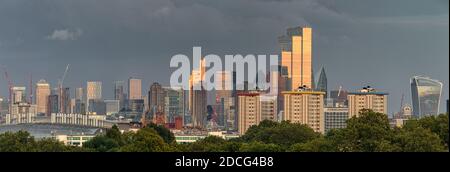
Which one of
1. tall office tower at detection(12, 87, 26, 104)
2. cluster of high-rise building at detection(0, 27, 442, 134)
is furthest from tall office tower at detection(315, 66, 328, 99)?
tall office tower at detection(12, 87, 26, 104)

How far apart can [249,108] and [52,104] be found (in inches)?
1033

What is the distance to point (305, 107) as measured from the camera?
271ft

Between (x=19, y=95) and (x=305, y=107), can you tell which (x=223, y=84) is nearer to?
(x=305, y=107)

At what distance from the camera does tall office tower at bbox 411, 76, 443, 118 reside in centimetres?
7031

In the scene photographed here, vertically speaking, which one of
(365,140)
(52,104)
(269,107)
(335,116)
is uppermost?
(52,104)

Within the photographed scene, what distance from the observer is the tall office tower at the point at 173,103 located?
9406 centimetres

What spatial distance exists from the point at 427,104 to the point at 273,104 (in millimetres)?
15868

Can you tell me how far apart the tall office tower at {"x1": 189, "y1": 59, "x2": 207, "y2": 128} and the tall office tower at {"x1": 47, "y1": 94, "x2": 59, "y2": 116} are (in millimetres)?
14733

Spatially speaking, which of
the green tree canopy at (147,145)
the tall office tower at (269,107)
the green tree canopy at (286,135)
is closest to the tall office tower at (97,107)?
the tall office tower at (269,107)

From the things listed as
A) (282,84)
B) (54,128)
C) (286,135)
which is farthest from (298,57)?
(286,135)

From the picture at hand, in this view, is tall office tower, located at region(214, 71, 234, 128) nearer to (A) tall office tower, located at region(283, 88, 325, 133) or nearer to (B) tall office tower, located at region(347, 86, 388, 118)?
(A) tall office tower, located at region(283, 88, 325, 133)

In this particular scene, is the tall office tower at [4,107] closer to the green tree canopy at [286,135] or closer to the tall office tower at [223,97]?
the tall office tower at [223,97]

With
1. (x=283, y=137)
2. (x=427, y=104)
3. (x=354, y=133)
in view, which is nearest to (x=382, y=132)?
(x=354, y=133)
